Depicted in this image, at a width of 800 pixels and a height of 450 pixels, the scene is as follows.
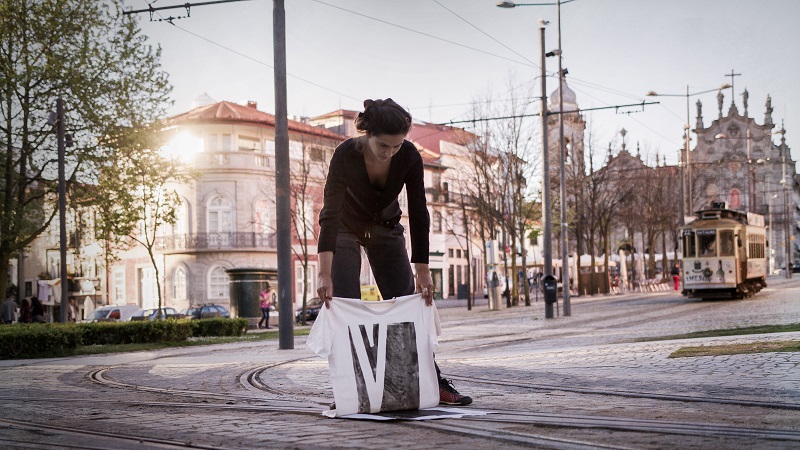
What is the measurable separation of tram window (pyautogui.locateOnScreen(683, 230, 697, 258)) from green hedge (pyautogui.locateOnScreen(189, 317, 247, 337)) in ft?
67.4

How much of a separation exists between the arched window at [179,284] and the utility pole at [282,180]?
38428mm

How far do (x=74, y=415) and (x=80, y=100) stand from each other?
21750 mm

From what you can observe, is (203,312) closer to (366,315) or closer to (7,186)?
(7,186)

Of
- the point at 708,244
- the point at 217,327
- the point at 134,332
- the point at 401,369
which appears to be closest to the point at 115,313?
the point at 217,327

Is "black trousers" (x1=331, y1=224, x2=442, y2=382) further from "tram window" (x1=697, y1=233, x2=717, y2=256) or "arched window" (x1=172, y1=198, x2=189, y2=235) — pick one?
"arched window" (x1=172, y1=198, x2=189, y2=235)

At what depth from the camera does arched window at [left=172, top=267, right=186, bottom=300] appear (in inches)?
2106

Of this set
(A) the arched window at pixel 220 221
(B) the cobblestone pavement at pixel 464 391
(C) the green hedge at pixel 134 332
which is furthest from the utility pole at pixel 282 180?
(A) the arched window at pixel 220 221

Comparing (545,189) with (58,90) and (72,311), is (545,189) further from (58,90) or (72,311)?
(72,311)

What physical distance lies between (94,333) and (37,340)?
3166mm

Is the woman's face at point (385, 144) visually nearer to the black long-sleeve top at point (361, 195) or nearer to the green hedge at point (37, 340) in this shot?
the black long-sleeve top at point (361, 195)

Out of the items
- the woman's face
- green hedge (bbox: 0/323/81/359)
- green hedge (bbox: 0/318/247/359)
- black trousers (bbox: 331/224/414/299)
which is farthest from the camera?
green hedge (bbox: 0/318/247/359)

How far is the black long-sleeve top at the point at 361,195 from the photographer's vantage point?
5922mm

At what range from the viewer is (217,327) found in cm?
2552

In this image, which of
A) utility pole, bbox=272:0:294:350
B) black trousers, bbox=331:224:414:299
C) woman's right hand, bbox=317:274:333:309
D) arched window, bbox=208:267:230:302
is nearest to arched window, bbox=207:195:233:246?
arched window, bbox=208:267:230:302
